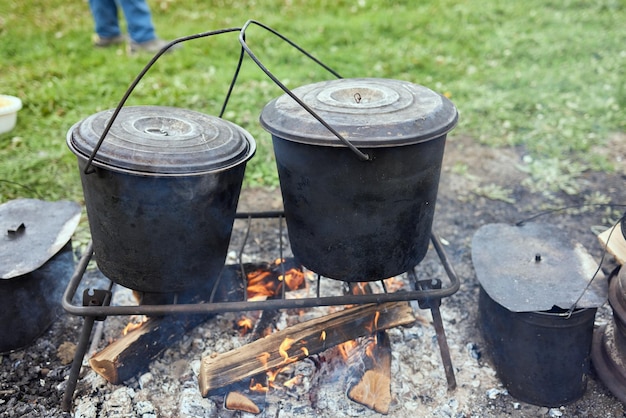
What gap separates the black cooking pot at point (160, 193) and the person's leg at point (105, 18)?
500 cm

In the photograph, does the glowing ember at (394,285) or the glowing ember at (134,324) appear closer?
the glowing ember at (134,324)

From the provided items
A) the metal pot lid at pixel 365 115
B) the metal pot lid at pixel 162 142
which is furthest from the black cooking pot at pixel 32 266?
the metal pot lid at pixel 365 115

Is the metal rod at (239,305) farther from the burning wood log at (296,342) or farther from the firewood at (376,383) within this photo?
the firewood at (376,383)

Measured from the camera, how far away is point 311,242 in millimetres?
2717

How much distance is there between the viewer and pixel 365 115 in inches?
97.2

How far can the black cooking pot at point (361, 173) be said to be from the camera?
239 centimetres

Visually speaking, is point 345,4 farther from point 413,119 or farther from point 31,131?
point 413,119

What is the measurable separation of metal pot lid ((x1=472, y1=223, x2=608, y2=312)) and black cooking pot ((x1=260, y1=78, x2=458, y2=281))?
0.48 m

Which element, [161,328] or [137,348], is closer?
[137,348]

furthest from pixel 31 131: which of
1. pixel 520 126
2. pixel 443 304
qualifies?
pixel 520 126

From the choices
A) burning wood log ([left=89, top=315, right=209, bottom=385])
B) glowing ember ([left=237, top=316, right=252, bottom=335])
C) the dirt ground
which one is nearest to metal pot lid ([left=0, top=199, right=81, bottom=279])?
the dirt ground

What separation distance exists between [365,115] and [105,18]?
230 inches

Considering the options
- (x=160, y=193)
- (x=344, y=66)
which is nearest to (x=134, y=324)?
(x=160, y=193)

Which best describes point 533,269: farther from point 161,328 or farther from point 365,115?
point 161,328
